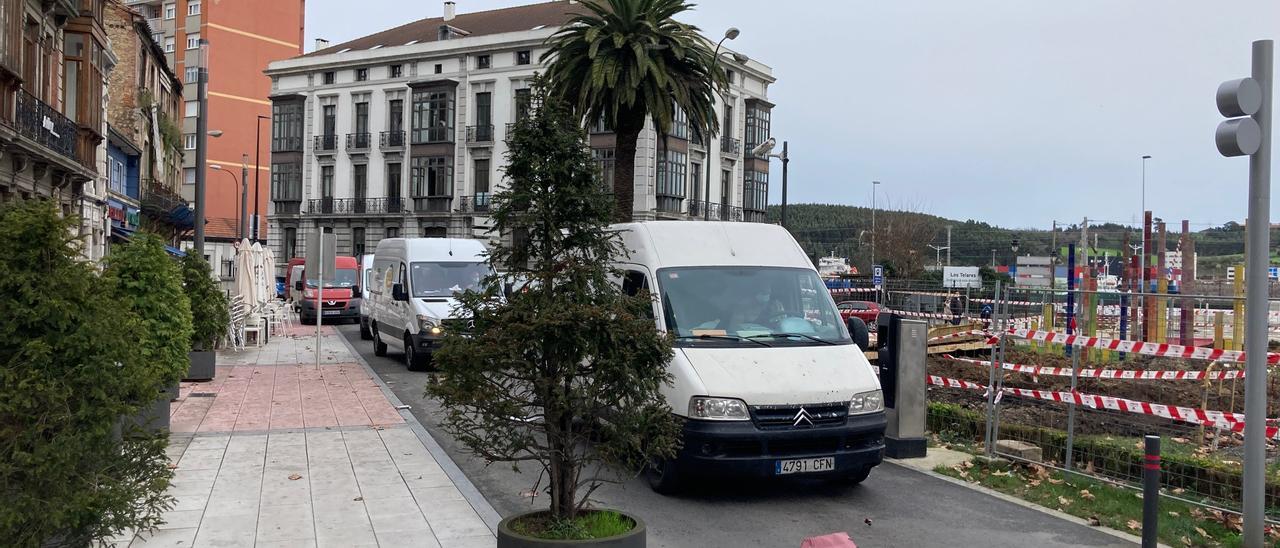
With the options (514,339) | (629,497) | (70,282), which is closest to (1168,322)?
(629,497)

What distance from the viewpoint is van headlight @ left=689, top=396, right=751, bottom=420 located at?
820 centimetres

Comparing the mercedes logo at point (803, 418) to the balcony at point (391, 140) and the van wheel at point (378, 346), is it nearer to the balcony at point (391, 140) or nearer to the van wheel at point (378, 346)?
the van wheel at point (378, 346)

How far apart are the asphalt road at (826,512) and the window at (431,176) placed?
51347 mm

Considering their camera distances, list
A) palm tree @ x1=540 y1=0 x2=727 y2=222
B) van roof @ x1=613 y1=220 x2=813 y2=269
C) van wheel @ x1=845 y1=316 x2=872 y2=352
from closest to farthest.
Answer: van wheel @ x1=845 y1=316 x2=872 y2=352 → van roof @ x1=613 y1=220 x2=813 y2=269 → palm tree @ x1=540 y1=0 x2=727 y2=222

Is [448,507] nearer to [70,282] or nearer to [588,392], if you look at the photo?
[588,392]

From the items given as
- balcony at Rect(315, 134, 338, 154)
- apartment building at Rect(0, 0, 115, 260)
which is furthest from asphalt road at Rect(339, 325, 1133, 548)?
balcony at Rect(315, 134, 338, 154)

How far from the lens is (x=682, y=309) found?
9.26 metres

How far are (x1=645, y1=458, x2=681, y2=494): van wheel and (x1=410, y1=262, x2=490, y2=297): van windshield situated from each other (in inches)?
443

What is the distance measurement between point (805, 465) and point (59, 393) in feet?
17.7

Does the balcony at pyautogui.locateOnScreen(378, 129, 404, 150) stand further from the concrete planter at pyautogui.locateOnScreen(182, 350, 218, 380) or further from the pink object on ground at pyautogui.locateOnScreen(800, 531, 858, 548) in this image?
the pink object on ground at pyautogui.locateOnScreen(800, 531, 858, 548)

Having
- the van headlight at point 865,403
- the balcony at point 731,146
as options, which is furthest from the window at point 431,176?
the van headlight at point 865,403

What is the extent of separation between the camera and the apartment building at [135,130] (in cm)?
3828

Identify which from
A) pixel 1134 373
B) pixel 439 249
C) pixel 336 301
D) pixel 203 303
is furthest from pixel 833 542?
pixel 336 301

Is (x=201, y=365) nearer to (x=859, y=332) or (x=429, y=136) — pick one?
(x=859, y=332)
